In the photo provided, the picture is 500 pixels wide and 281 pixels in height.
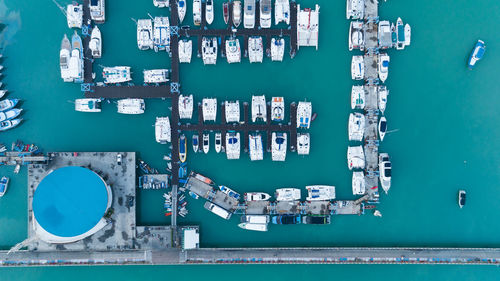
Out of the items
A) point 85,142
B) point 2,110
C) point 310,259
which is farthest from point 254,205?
point 2,110

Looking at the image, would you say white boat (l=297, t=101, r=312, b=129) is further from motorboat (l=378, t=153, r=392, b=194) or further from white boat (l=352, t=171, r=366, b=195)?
motorboat (l=378, t=153, r=392, b=194)

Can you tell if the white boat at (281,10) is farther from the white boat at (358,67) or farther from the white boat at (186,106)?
the white boat at (186,106)

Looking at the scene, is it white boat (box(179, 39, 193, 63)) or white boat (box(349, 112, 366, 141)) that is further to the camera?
white boat (box(179, 39, 193, 63))

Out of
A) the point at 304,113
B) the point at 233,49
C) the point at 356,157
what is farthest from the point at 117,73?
the point at 356,157

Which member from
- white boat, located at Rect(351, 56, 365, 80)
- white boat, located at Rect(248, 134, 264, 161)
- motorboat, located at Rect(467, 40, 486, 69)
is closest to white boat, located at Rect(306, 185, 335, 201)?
white boat, located at Rect(248, 134, 264, 161)

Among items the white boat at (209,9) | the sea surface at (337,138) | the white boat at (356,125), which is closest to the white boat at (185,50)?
the sea surface at (337,138)

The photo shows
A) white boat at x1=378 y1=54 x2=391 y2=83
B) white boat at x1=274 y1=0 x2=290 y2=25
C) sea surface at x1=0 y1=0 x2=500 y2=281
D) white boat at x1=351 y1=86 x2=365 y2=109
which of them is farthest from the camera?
sea surface at x1=0 y1=0 x2=500 y2=281

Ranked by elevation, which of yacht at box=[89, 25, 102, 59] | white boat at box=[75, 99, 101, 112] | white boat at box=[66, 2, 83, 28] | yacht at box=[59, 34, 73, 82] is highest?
white boat at box=[66, 2, 83, 28]
